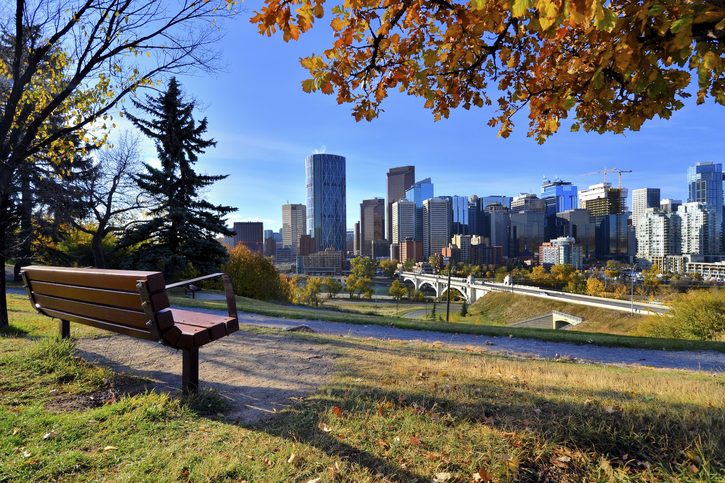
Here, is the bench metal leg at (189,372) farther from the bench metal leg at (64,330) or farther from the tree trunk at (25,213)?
the tree trunk at (25,213)

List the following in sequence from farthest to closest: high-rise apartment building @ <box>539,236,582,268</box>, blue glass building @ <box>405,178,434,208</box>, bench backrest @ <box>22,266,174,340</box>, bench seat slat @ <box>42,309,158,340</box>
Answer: blue glass building @ <box>405,178,434,208</box>, high-rise apartment building @ <box>539,236,582,268</box>, bench seat slat @ <box>42,309,158,340</box>, bench backrest @ <box>22,266,174,340</box>

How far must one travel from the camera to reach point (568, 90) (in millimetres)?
2693

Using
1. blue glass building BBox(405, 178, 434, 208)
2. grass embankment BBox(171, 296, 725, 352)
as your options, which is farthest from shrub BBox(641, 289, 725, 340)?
blue glass building BBox(405, 178, 434, 208)

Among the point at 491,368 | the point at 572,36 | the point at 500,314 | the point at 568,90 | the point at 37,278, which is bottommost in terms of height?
the point at 500,314

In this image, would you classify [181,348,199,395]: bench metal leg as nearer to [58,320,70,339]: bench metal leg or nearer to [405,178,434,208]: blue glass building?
[58,320,70,339]: bench metal leg

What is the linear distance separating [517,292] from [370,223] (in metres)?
113

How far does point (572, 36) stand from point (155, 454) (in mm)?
4137

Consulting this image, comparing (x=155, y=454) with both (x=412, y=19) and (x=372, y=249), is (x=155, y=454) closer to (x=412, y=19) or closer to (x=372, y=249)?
(x=412, y=19)

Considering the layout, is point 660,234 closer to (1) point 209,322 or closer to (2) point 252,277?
(2) point 252,277

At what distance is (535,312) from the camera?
43062mm

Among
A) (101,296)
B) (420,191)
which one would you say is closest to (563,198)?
(420,191)

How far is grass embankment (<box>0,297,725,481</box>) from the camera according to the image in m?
2.00

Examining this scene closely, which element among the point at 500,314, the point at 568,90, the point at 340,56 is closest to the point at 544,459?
the point at 568,90

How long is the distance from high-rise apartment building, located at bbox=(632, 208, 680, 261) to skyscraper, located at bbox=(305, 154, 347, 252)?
3583 inches
